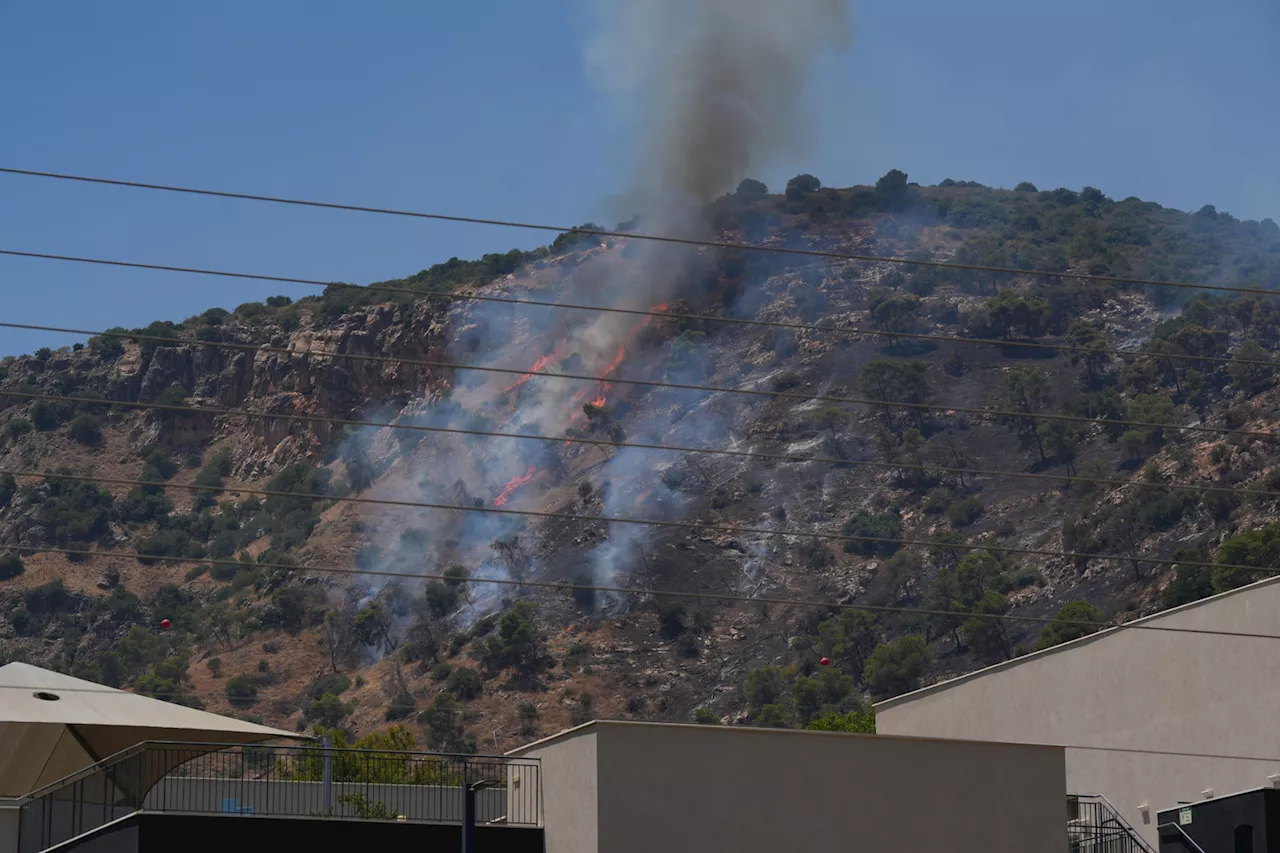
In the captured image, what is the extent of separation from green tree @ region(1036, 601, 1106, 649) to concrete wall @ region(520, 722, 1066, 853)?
3143 inches

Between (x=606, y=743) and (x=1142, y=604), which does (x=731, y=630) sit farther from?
(x=606, y=743)

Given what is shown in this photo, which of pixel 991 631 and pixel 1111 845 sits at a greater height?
pixel 991 631

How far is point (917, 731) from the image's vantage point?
1762 inches

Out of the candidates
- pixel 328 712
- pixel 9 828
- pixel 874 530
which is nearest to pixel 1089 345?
pixel 874 530

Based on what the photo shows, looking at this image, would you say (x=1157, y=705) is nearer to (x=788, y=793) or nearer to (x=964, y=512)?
(x=788, y=793)

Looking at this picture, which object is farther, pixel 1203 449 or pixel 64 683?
pixel 1203 449

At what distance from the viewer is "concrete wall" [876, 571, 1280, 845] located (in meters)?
36.2

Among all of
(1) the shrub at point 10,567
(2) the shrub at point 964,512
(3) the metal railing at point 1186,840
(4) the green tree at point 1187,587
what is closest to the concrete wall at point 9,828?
(3) the metal railing at point 1186,840

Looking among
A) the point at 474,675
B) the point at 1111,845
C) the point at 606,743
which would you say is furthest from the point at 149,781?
the point at 474,675

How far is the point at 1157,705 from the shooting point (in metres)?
38.2

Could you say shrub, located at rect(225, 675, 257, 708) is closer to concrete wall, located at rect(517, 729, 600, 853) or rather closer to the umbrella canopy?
the umbrella canopy

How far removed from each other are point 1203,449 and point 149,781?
130 meters

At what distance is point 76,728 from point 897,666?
10626 centimetres

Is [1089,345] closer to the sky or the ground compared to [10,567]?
closer to the sky
